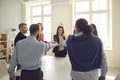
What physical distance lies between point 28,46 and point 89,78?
2.78ft

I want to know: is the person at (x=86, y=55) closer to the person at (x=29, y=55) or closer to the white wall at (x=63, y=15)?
the person at (x=29, y=55)

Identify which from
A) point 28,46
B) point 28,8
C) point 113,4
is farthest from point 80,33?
point 28,8

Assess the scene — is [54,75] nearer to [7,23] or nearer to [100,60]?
[100,60]

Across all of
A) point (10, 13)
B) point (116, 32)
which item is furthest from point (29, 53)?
point (10, 13)

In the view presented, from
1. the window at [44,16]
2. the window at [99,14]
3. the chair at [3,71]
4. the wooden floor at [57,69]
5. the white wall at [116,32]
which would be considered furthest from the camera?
the window at [44,16]

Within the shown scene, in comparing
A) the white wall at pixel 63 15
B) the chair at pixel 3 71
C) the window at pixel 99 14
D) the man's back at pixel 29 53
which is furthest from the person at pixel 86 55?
the white wall at pixel 63 15

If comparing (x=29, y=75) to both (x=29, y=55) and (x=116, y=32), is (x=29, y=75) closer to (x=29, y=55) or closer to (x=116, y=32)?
(x=29, y=55)

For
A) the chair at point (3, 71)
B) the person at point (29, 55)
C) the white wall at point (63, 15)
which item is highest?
the white wall at point (63, 15)

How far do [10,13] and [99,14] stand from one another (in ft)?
14.6

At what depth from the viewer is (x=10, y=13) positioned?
8.74m

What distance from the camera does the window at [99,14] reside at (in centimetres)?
691

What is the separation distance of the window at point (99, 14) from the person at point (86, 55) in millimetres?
4973

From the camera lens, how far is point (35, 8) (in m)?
8.95

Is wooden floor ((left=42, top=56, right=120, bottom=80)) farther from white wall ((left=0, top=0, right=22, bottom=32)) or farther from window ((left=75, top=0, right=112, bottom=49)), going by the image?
white wall ((left=0, top=0, right=22, bottom=32))
